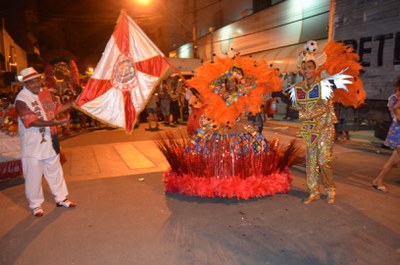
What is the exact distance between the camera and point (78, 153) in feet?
26.8

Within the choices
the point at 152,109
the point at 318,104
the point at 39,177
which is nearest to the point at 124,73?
the point at 39,177

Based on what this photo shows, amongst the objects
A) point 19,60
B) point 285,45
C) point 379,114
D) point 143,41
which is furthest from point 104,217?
point 19,60

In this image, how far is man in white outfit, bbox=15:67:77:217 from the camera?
12.7ft

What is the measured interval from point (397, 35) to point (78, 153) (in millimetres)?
9153

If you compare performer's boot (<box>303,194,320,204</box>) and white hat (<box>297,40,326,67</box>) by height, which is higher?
white hat (<box>297,40,326,67</box>)

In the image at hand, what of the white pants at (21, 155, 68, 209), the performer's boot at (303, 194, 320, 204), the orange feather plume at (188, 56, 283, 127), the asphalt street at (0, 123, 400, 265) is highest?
the orange feather plume at (188, 56, 283, 127)

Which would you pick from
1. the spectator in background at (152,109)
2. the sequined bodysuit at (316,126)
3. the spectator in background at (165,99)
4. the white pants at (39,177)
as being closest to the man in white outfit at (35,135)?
the white pants at (39,177)

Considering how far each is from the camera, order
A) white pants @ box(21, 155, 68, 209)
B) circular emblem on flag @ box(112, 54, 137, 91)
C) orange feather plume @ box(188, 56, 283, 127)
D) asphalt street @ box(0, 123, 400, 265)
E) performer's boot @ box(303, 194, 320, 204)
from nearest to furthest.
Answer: asphalt street @ box(0, 123, 400, 265) < white pants @ box(21, 155, 68, 209) < circular emblem on flag @ box(112, 54, 137, 91) < performer's boot @ box(303, 194, 320, 204) < orange feather plume @ box(188, 56, 283, 127)

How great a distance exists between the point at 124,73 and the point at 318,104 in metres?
2.70

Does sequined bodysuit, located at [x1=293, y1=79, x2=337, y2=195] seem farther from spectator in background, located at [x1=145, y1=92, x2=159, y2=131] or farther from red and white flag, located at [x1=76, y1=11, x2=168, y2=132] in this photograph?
spectator in background, located at [x1=145, y1=92, x2=159, y2=131]

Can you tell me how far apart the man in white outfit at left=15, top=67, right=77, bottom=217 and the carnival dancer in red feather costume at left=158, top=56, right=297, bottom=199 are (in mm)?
1678

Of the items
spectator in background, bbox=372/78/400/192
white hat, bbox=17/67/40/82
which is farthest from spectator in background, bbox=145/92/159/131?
spectator in background, bbox=372/78/400/192

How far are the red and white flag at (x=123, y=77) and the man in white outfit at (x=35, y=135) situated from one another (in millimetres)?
515

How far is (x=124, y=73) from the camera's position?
164 inches
